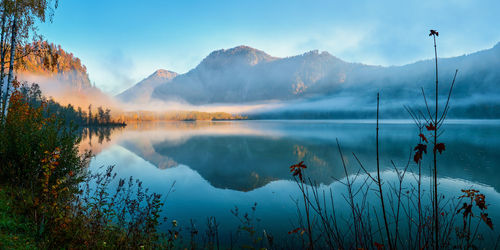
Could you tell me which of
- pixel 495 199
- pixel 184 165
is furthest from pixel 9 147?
pixel 495 199

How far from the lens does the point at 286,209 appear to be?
507 inches

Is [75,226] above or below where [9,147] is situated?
below

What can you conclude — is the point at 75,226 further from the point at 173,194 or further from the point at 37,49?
the point at 37,49

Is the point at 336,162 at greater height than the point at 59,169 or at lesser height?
lesser

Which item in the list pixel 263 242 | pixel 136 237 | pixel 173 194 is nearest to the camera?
pixel 136 237

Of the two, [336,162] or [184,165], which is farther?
[336,162]

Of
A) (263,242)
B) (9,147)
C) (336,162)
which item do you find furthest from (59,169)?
(336,162)

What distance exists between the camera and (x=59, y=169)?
33.7ft

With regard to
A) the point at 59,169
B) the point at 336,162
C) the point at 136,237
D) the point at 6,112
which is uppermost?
the point at 6,112

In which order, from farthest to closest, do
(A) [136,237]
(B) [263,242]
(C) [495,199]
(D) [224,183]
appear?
(D) [224,183]
(C) [495,199]
(B) [263,242]
(A) [136,237]

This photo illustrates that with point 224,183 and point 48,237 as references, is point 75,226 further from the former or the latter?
point 224,183

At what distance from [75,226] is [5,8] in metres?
14.2

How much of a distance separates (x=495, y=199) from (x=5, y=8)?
107 ft

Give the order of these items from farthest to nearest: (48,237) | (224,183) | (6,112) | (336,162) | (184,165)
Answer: (336,162) < (184,165) < (224,183) < (6,112) < (48,237)
